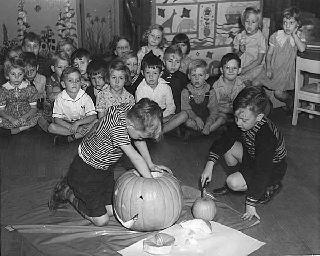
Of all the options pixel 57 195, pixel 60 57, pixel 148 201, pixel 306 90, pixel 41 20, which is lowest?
pixel 57 195

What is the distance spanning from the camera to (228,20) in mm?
7535

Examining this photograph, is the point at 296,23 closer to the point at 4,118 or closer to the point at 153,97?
the point at 153,97

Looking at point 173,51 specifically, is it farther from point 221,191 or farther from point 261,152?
point 261,152

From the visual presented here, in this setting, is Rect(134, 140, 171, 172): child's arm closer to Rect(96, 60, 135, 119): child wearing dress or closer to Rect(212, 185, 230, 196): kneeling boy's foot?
Rect(212, 185, 230, 196): kneeling boy's foot

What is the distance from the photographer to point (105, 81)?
5.93 m

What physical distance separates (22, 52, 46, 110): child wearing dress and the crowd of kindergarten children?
0.5 inches

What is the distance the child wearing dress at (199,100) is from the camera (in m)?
5.84

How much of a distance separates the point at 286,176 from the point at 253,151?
0.78 m

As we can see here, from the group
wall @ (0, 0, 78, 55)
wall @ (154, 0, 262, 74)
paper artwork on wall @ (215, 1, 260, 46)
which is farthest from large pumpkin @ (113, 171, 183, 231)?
wall @ (0, 0, 78, 55)

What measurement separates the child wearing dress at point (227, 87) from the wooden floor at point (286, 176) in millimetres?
443

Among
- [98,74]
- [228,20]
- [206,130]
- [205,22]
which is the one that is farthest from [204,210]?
[228,20]

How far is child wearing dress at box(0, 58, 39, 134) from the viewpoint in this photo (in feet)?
19.3

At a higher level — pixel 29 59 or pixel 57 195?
pixel 29 59

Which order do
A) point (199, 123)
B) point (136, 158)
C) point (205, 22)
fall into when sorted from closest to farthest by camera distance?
1. point (136, 158)
2. point (199, 123)
3. point (205, 22)
